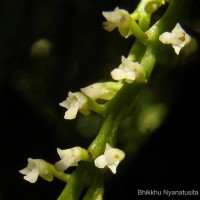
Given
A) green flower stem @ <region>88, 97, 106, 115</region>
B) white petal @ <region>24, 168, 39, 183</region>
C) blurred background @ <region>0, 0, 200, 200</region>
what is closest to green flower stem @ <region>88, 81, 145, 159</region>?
green flower stem @ <region>88, 97, 106, 115</region>

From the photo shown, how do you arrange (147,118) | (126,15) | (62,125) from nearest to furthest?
(126,15) → (147,118) → (62,125)

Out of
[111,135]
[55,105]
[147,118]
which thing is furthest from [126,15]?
[55,105]

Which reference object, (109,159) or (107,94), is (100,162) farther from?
(107,94)

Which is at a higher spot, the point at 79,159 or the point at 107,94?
the point at 107,94

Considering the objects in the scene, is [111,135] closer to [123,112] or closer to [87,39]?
[123,112]

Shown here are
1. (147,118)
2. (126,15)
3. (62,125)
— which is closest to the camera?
(126,15)

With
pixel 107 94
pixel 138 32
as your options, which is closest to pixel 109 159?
pixel 107 94

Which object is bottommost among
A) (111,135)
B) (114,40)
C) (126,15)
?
(111,135)

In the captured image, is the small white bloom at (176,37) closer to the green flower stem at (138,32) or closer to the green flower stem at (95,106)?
the green flower stem at (138,32)
